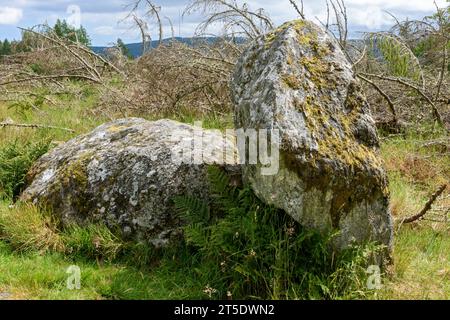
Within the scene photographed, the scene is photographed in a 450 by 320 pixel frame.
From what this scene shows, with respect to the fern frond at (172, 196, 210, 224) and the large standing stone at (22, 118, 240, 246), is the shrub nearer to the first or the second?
the large standing stone at (22, 118, 240, 246)

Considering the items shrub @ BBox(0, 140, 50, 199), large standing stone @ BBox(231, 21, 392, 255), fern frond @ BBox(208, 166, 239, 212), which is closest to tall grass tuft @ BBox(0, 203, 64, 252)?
shrub @ BBox(0, 140, 50, 199)

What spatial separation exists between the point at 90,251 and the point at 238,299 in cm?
179

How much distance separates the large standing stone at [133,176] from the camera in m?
5.59

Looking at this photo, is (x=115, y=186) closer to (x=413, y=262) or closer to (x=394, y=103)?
(x=413, y=262)

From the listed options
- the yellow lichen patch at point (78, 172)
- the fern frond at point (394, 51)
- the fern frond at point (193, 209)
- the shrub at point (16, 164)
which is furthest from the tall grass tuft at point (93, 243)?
the fern frond at point (394, 51)

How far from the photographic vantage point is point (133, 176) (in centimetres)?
583

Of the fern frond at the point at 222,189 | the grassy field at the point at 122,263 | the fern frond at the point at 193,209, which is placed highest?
the fern frond at the point at 222,189

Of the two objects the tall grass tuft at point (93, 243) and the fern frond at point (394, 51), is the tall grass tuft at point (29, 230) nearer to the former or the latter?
the tall grass tuft at point (93, 243)

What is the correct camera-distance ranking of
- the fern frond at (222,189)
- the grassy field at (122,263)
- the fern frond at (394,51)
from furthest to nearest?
the fern frond at (394,51)
the fern frond at (222,189)
the grassy field at (122,263)

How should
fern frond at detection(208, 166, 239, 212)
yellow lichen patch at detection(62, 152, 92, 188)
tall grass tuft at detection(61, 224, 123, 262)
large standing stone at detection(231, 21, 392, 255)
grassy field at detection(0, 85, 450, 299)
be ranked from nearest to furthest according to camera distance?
large standing stone at detection(231, 21, 392, 255), grassy field at detection(0, 85, 450, 299), fern frond at detection(208, 166, 239, 212), tall grass tuft at detection(61, 224, 123, 262), yellow lichen patch at detection(62, 152, 92, 188)

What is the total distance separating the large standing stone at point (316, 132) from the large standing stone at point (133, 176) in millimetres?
904

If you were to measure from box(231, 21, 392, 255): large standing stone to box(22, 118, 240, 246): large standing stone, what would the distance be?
2.96ft

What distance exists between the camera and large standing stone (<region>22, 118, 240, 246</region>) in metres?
5.59

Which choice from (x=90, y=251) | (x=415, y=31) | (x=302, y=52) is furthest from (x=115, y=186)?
(x=415, y=31)
